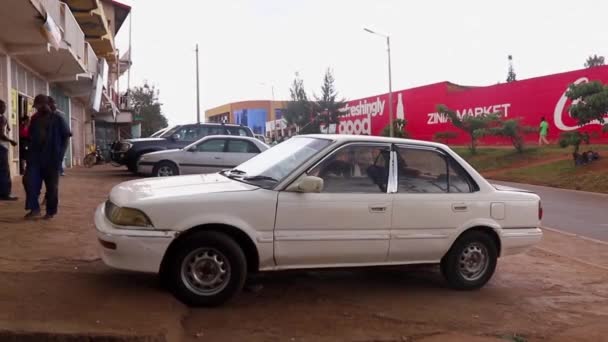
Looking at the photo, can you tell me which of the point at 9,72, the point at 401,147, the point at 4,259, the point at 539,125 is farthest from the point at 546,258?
the point at 539,125

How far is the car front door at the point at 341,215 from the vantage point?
5.25 m

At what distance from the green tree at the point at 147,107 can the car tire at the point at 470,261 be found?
160ft

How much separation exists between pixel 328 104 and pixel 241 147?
4522cm

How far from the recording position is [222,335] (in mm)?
4516

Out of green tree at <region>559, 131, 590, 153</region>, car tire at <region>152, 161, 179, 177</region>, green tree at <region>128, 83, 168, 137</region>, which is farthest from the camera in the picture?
green tree at <region>128, 83, 168, 137</region>

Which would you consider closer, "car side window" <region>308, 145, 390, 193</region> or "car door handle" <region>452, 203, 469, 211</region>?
"car side window" <region>308, 145, 390, 193</region>

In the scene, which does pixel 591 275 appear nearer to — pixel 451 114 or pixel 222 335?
pixel 222 335

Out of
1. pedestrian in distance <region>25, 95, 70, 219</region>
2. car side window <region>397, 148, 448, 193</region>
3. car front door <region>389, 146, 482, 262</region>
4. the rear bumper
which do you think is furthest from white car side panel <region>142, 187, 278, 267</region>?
pedestrian in distance <region>25, 95, 70, 219</region>

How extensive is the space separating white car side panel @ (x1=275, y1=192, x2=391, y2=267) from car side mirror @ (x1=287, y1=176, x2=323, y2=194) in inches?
2.3

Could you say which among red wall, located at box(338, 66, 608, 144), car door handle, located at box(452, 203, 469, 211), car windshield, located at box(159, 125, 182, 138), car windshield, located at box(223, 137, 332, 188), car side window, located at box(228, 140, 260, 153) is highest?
red wall, located at box(338, 66, 608, 144)

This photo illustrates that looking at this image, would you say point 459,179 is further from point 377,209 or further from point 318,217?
point 318,217

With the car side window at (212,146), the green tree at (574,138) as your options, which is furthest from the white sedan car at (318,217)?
the green tree at (574,138)

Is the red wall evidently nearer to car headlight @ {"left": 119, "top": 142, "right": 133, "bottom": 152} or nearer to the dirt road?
car headlight @ {"left": 119, "top": 142, "right": 133, "bottom": 152}

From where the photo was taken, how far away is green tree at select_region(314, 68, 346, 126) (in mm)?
58812
